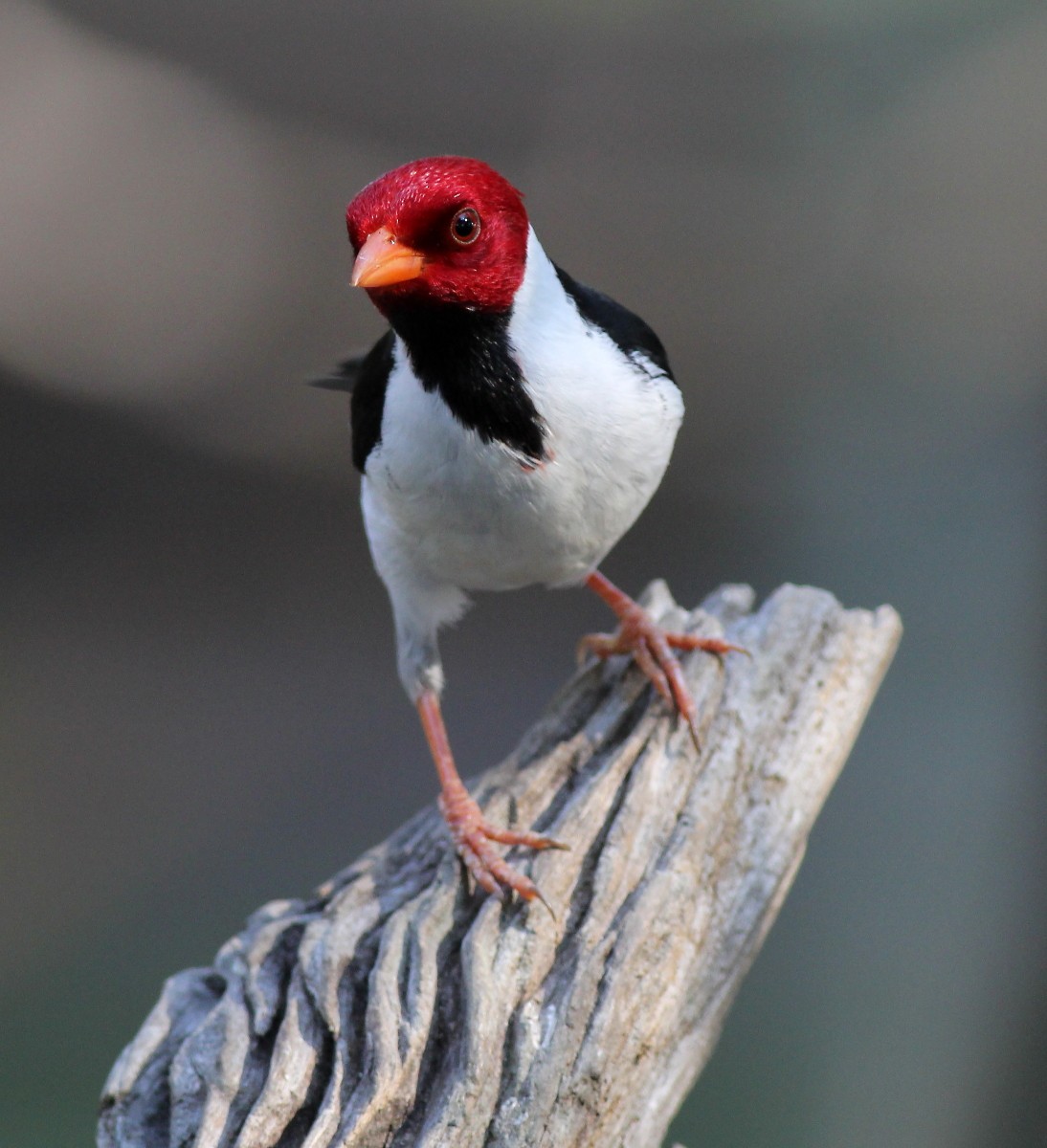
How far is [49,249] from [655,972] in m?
4.04

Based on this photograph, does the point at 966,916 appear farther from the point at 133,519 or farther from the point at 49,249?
the point at 49,249

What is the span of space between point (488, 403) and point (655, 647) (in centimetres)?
82

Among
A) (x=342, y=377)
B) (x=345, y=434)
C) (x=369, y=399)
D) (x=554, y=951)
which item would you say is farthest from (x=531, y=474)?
(x=345, y=434)

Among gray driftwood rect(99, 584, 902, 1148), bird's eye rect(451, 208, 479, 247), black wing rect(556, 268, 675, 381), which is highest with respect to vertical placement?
black wing rect(556, 268, 675, 381)

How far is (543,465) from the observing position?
6.36 feet

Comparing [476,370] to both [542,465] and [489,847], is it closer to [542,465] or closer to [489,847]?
[542,465]

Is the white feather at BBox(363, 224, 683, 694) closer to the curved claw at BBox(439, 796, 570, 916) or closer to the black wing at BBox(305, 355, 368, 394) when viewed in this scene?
the curved claw at BBox(439, 796, 570, 916)

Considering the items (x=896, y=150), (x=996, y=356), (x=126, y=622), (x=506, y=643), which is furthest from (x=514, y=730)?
(x=896, y=150)

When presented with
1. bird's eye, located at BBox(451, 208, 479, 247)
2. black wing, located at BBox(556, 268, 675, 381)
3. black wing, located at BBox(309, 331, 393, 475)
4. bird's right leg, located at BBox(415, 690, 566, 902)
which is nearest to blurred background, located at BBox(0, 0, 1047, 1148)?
bird's right leg, located at BBox(415, 690, 566, 902)

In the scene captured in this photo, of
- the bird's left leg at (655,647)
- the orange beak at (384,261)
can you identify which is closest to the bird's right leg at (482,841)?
the bird's left leg at (655,647)

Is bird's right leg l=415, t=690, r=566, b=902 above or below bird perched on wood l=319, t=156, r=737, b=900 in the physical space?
below

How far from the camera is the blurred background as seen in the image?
13.2 ft

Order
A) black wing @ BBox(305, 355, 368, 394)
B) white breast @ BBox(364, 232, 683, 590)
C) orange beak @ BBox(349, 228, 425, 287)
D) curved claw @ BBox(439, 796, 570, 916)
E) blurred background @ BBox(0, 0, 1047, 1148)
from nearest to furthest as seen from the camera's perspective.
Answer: orange beak @ BBox(349, 228, 425, 287), white breast @ BBox(364, 232, 683, 590), curved claw @ BBox(439, 796, 570, 916), black wing @ BBox(305, 355, 368, 394), blurred background @ BBox(0, 0, 1047, 1148)

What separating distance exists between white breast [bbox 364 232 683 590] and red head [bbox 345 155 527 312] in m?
0.08
